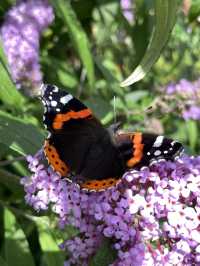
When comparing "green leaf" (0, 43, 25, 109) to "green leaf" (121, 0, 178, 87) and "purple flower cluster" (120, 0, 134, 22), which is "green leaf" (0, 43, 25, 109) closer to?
"green leaf" (121, 0, 178, 87)

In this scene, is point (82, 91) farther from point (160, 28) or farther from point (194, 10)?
point (160, 28)

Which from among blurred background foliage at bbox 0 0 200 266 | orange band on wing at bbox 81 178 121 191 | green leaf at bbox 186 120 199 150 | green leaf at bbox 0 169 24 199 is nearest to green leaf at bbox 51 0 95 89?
blurred background foliage at bbox 0 0 200 266

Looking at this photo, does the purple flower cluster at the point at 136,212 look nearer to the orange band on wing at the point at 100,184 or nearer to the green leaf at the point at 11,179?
the orange band on wing at the point at 100,184

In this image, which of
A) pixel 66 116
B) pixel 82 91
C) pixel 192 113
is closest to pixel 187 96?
pixel 192 113

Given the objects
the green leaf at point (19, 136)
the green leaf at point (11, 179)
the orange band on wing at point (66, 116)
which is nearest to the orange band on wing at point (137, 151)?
the orange band on wing at point (66, 116)

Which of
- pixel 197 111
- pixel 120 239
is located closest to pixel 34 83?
pixel 197 111

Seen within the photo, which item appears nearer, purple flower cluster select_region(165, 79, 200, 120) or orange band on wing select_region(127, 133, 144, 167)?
orange band on wing select_region(127, 133, 144, 167)
